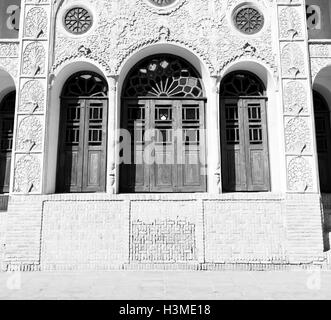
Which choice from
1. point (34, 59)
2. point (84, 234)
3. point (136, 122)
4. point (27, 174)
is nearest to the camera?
point (84, 234)

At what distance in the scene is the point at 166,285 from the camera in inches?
185

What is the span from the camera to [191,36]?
258 inches

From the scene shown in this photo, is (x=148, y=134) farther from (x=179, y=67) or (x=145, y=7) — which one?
(x=145, y=7)

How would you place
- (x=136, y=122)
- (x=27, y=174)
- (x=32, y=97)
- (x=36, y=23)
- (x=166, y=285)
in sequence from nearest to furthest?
(x=166, y=285)
(x=27, y=174)
(x=32, y=97)
(x=36, y=23)
(x=136, y=122)

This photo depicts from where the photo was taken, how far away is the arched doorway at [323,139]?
751cm

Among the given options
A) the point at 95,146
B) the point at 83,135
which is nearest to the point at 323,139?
the point at 95,146

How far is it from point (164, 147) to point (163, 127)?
40 centimetres

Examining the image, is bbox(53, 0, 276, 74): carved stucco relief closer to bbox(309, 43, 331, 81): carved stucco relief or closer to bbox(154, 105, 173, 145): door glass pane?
bbox(309, 43, 331, 81): carved stucco relief

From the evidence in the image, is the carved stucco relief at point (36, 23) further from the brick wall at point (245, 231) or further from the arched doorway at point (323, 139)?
the arched doorway at point (323, 139)

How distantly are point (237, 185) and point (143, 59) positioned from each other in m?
3.12

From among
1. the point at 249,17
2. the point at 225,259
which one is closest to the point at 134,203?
the point at 225,259

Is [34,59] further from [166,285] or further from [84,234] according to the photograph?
[166,285]

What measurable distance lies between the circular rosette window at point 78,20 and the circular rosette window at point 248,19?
9.40 ft

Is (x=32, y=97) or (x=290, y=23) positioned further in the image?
(x=290, y=23)
